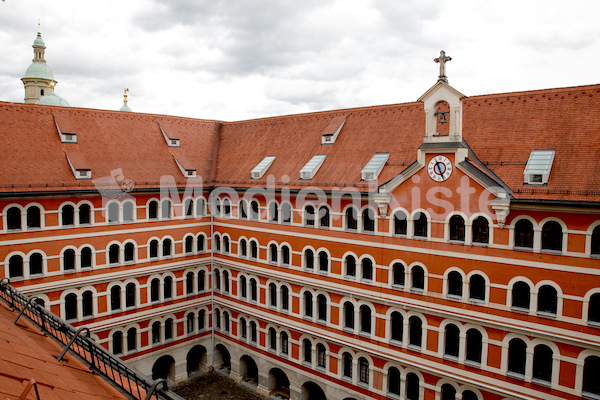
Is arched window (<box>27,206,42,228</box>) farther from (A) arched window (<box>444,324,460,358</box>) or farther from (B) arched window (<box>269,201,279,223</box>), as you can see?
(A) arched window (<box>444,324,460,358</box>)

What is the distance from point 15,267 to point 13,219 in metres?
2.71

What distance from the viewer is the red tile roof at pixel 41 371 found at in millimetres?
6559

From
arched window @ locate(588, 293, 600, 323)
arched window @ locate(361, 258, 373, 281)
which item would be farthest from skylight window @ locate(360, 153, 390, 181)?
arched window @ locate(588, 293, 600, 323)

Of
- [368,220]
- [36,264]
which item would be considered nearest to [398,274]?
[368,220]

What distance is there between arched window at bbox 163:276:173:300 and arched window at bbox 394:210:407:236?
16755 millimetres

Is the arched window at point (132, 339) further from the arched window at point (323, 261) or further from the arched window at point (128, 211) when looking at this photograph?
the arched window at point (323, 261)

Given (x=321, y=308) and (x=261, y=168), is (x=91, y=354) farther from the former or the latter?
(x=261, y=168)

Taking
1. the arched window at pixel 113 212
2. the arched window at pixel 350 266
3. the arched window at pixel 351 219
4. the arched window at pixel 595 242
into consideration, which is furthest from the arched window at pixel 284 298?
the arched window at pixel 595 242

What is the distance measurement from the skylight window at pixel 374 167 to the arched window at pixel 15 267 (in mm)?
19649

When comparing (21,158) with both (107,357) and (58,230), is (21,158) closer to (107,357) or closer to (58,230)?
(58,230)

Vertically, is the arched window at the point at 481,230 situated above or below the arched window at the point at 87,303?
above

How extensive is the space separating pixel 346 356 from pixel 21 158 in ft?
72.7

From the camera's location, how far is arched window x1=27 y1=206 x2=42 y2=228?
83.5 ft

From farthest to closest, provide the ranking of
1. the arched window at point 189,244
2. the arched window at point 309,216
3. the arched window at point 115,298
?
the arched window at point 189,244 < the arched window at point 115,298 < the arched window at point 309,216
